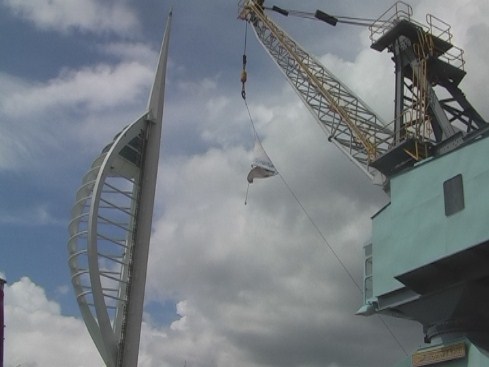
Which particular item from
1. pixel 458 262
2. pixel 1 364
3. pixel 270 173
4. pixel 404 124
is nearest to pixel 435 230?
pixel 458 262

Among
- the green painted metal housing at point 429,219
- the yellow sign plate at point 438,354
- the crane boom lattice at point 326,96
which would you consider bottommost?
the yellow sign plate at point 438,354

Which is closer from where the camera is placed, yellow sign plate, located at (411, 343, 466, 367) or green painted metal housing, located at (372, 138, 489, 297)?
green painted metal housing, located at (372, 138, 489, 297)

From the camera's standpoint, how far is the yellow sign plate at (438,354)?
25969mm

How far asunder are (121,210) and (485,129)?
40.0 metres

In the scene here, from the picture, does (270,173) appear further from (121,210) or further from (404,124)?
(404,124)

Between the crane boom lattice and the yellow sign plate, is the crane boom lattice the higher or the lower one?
the higher one

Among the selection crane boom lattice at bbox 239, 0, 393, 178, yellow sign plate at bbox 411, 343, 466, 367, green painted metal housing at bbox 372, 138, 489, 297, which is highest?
crane boom lattice at bbox 239, 0, 393, 178

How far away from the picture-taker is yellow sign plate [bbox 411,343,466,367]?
25969 mm

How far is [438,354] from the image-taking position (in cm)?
2697

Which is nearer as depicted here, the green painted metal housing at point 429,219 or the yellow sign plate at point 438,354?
the green painted metal housing at point 429,219

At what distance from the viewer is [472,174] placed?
25469mm

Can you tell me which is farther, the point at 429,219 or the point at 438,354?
the point at 438,354

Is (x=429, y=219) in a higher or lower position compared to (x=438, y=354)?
higher

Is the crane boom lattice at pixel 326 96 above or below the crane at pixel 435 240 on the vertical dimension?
above
